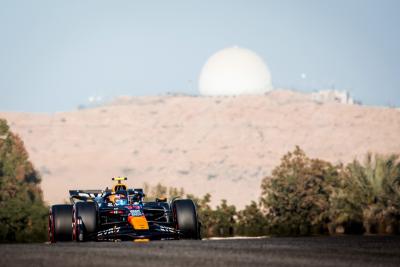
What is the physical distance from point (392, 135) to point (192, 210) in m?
133

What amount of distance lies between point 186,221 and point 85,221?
2440mm

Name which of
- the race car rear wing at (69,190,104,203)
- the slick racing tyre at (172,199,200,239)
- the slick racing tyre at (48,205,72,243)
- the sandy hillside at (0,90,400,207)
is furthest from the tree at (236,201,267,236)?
the sandy hillside at (0,90,400,207)

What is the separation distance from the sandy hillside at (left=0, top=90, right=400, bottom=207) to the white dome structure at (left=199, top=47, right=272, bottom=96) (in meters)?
3.68

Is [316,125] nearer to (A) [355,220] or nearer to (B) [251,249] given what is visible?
(A) [355,220]

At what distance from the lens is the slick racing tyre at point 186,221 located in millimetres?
23891

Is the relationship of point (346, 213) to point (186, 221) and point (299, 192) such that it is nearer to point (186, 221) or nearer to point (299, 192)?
point (299, 192)

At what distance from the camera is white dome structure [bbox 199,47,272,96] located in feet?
575

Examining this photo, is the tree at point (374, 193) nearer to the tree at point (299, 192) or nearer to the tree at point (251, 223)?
the tree at point (251, 223)

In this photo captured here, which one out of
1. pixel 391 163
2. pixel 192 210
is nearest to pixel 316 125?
pixel 391 163

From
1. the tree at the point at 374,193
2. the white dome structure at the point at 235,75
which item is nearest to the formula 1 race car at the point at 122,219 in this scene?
the tree at the point at 374,193

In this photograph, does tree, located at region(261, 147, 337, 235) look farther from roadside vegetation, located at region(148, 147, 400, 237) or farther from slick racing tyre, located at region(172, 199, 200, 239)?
slick racing tyre, located at region(172, 199, 200, 239)

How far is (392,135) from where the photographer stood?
154125 mm

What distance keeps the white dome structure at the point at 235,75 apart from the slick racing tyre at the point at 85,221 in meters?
151

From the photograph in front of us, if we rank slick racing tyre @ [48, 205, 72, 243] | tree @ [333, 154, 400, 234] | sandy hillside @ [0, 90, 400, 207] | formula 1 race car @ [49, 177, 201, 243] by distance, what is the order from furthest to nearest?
sandy hillside @ [0, 90, 400, 207], tree @ [333, 154, 400, 234], slick racing tyre @ [48, 205, 72, 243], formula 1 race car @ [49, 177, 201, 243]
